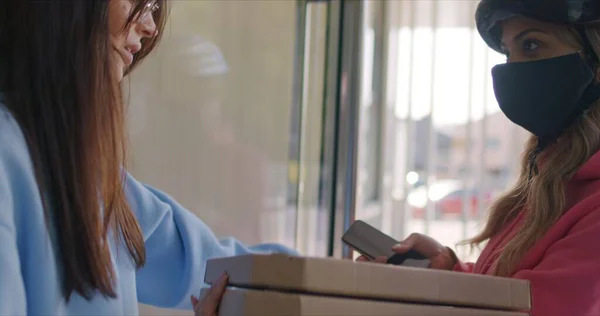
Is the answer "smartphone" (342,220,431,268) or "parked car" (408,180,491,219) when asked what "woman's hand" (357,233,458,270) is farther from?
"parked car" (408,180,491,219)

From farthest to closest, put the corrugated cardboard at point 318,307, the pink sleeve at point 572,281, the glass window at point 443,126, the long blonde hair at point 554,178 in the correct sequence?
the glass window at point 443,126, the long blonde hair at point 554,178, the pink sleeve at point 572,281, the corrugated cardboard at point 318,307

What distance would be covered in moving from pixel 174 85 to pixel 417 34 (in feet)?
2.42

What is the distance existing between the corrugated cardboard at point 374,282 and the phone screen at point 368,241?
0.34 meters

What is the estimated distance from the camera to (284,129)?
5.57 ft

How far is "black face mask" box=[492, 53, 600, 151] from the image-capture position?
3.37 feet

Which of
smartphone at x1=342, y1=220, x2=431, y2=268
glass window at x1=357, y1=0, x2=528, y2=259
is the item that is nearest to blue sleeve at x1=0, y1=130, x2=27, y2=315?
smartphone at x1=342, y1=220, x2=431, y2=268

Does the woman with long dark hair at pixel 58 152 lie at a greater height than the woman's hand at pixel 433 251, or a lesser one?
greater

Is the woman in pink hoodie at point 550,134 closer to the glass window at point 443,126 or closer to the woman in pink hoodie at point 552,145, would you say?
the woman in pink hoodie at point 552,145

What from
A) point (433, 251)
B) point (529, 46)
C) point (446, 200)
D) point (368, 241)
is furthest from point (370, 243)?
point (446, 200)

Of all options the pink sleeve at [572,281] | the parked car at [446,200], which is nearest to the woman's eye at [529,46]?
the pink sleeve at [572,281]

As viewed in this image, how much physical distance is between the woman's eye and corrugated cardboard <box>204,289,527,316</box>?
0.52 meters

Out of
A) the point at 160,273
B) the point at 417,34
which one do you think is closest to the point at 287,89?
the point at 417,34

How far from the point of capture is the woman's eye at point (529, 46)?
3.51ft

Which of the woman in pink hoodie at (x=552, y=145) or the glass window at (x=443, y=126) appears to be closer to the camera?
the woman in pink hoodie at (x=552, y=145)
